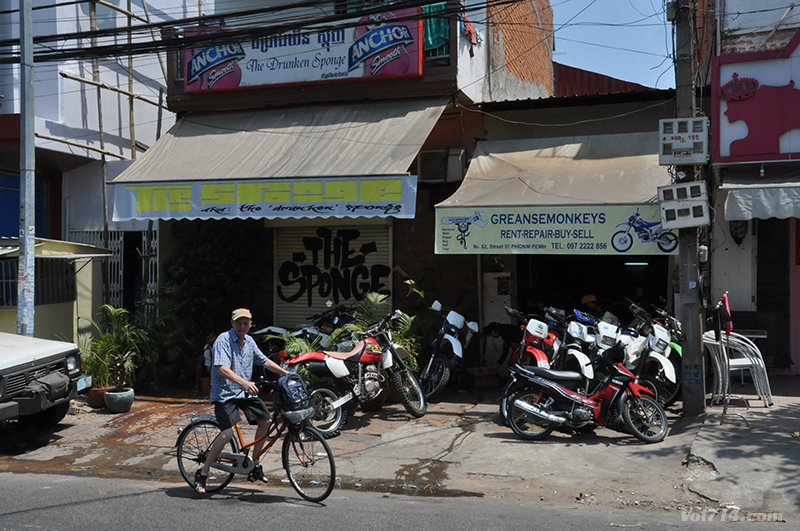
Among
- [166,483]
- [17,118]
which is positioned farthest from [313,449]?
[17,118]

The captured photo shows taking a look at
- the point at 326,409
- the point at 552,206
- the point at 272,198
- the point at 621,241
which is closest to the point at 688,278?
the point at 621,241

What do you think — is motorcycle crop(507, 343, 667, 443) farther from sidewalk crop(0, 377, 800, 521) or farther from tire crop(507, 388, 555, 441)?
sidewalk crop(0, 377, 800, 521)

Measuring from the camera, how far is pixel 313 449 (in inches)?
228

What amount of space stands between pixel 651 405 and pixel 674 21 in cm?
446

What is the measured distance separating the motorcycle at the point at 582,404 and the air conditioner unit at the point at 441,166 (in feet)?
14.8

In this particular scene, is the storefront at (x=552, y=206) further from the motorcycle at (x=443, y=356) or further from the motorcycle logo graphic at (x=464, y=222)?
the motorcycle at (x=443, y=356)

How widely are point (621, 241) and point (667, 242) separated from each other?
548 mm

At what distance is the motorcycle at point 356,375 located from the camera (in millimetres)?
8031

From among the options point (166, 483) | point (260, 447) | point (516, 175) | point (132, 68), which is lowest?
point (166, 483)

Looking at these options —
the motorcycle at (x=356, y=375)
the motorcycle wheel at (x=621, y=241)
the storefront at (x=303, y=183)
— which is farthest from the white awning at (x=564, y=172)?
the motorcycle at (x=356, y=375)

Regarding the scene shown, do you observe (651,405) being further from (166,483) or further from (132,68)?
(132,68)

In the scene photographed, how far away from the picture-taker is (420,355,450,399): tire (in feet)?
31.0

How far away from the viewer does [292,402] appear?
577 centimetres

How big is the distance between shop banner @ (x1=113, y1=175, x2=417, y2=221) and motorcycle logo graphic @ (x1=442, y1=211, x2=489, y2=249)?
23.0 inches
